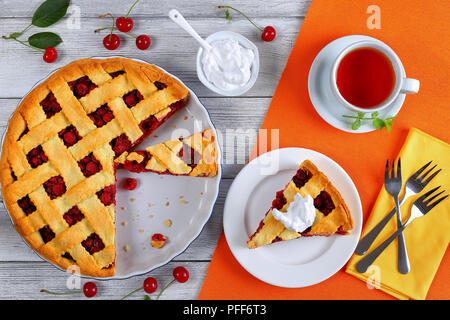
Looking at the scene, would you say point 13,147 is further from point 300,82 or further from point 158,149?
point 300,82

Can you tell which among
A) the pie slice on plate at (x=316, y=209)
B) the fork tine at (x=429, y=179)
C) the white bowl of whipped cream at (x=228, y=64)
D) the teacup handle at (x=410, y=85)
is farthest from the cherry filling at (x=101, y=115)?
the fork tine at (x=429, y=179)

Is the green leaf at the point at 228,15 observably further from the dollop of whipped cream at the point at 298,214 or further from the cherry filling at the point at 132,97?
the dollop of whipped cream at the point at 298,214

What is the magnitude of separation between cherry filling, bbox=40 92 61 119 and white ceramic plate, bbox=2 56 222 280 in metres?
0.45

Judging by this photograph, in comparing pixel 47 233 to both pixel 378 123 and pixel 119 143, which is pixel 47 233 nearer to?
pixel 119 143

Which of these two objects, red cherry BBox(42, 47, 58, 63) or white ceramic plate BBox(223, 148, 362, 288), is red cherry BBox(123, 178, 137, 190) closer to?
white ceramic plate BBox(223, 148, 362, 288)

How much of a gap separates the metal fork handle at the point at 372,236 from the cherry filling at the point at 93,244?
1322 millimetres

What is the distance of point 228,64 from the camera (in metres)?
1.96

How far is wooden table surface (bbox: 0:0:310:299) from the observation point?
217 cm

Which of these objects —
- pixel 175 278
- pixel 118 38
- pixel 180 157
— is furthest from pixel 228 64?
pixel 175 278

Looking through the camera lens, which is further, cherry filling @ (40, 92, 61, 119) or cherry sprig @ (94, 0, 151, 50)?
cherry sprig @ (94, 0, 151, 50)

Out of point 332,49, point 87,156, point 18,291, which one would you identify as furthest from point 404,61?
point 18,291

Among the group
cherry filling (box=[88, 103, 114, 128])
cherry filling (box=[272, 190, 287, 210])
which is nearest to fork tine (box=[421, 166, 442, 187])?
cherry filling (box=[272, 190, 287, 210])

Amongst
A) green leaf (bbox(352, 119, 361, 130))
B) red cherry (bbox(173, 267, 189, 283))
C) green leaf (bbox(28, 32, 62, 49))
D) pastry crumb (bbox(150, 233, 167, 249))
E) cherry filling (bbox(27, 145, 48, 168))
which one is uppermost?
green leaf (bbox(28, 32, 62, 49))

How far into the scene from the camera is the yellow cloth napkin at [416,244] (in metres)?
2.12
